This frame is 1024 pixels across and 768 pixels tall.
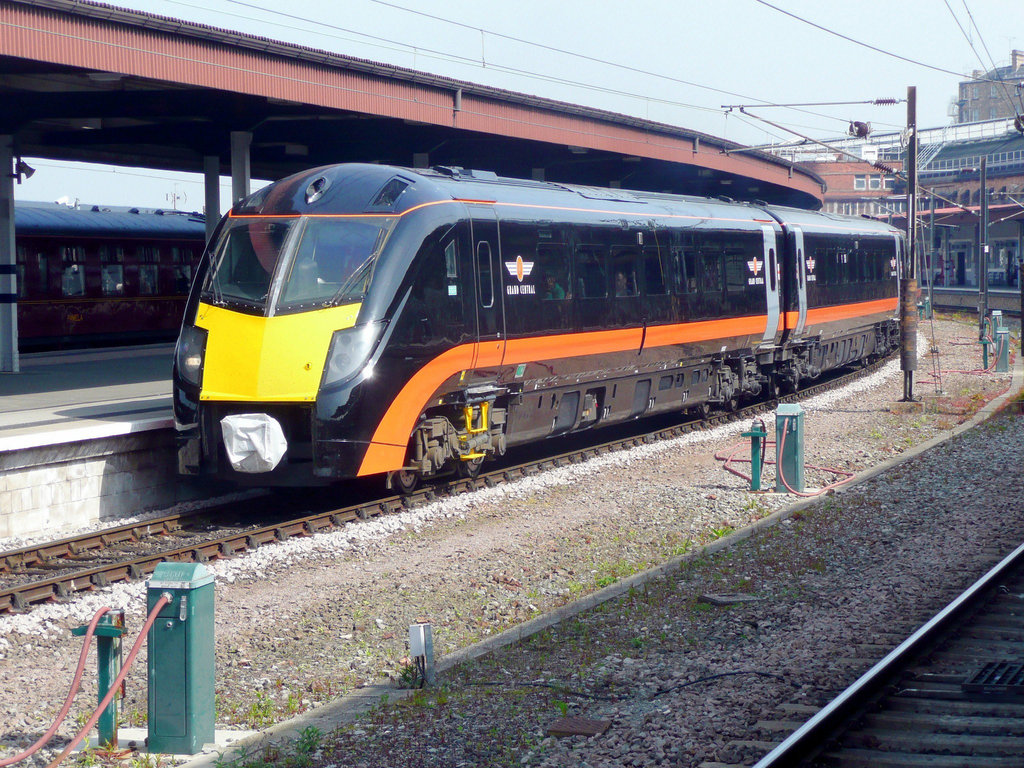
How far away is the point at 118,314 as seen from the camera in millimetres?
25547

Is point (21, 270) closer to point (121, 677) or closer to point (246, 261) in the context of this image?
point (246, 261)

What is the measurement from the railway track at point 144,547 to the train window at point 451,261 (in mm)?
2429

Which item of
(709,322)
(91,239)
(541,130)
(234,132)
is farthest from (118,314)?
(709,322)

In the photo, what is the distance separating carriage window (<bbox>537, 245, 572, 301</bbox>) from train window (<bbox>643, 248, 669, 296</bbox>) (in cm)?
214

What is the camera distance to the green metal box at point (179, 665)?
5.45 meters

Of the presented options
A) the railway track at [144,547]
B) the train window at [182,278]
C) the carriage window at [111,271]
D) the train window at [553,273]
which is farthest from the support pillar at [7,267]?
the train window at [553,273]

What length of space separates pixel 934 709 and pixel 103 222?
23.3 metres

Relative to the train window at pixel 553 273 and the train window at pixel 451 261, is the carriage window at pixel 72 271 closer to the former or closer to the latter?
the train window at pixel 553 273

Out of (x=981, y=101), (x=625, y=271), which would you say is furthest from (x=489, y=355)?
(x=981, y=101)

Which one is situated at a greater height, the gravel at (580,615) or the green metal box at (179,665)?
the green metal box at (179,665)

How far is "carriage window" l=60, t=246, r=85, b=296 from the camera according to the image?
24.2m

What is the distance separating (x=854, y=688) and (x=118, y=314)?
2268 cm

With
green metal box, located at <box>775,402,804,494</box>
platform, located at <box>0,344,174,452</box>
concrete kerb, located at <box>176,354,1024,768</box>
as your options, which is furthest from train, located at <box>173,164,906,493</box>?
concrete kerb, located at <box>176,354,1024,768</box>

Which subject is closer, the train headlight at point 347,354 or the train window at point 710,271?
the train headlight at point 347,354
